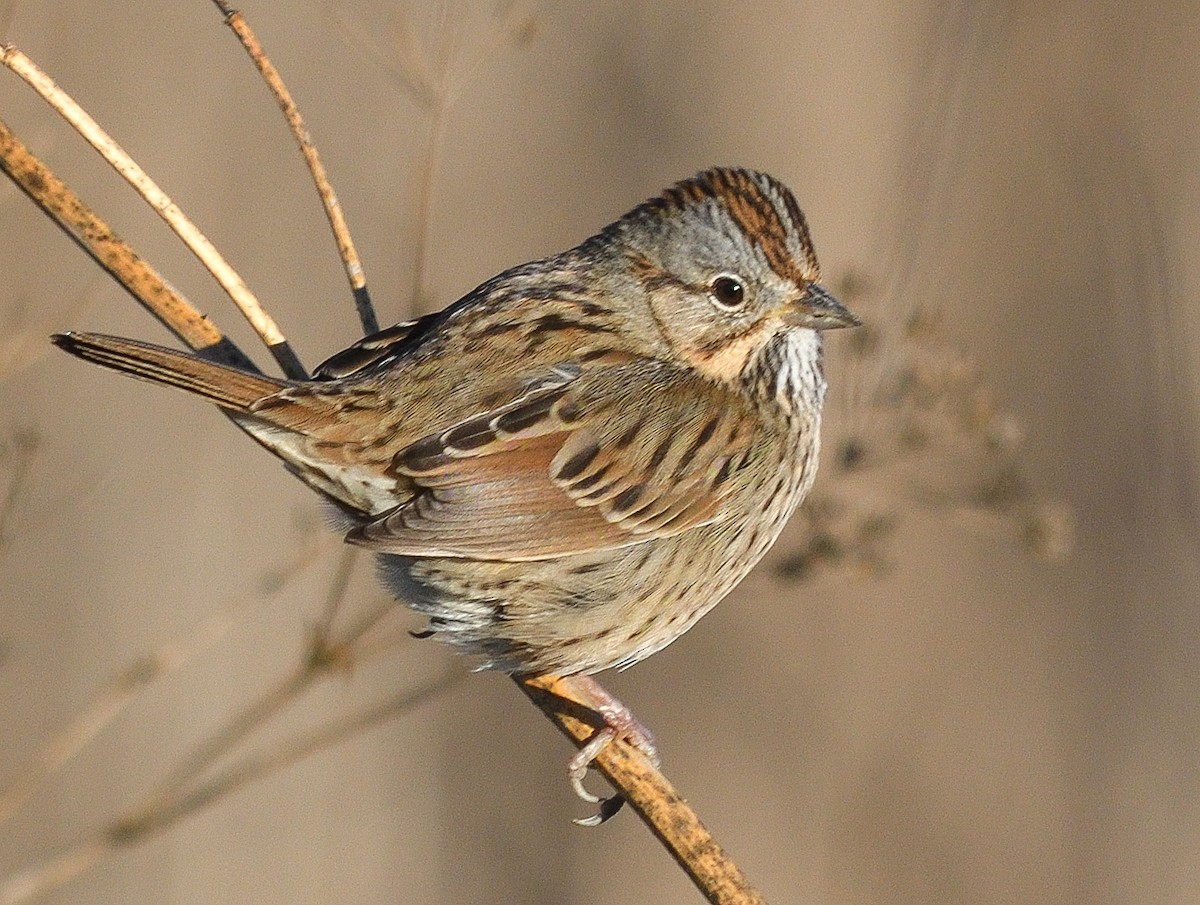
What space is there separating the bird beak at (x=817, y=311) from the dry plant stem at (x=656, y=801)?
3.21ft

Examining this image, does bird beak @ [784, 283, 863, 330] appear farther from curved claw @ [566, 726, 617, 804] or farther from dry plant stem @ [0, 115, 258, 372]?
dry plant stem @ [0, 115, 258, 372]

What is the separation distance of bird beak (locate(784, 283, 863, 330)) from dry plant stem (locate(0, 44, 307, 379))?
1.14 meters

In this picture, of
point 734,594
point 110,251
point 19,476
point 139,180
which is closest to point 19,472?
point 19,476

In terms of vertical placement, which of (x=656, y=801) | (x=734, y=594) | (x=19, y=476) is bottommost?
(x=656, y=801)

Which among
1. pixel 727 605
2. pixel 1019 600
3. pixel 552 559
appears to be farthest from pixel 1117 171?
A: pixel 552 559

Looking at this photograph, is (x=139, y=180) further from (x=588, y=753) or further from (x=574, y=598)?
(x=588, y=753)

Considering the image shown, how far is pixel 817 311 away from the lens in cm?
383

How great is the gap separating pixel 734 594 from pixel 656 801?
3.01 m

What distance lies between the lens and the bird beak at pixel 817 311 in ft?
12.5

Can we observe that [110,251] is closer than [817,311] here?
Yes

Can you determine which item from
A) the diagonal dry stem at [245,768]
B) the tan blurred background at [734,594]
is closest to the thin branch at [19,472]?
the diagonal dry stem at [245,768]

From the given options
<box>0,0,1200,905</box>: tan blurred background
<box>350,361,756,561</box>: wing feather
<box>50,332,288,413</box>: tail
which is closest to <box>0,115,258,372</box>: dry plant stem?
<box>50,332,288,413</box>: tail

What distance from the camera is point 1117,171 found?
6605 mm

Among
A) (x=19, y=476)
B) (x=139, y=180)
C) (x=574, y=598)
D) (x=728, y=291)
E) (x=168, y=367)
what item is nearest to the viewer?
(x=168, y=367)
